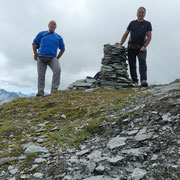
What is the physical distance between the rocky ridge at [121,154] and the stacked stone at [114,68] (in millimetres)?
8173

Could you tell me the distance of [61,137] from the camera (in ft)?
18.4

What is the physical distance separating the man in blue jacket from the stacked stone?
371cm

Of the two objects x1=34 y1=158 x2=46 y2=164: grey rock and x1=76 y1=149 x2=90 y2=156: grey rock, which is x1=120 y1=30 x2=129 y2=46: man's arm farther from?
x1=34 y1=158 x2=46 y2=164: grey rock

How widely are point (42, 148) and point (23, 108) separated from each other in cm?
515

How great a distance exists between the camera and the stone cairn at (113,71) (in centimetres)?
1393

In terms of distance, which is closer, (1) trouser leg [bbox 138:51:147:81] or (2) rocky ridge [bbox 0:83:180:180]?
(2) rocky ridge [bbox 0:83:180:180]

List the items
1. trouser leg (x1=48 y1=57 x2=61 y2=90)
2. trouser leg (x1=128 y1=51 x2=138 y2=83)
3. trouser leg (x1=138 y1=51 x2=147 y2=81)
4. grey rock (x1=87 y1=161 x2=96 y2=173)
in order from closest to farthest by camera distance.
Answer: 1. grey rock (x1=87 y1=161 x2=96 y2=173)
2. trouser leg (x1=48 y1=57 x2=61 y2=90)
3. trouser leg (x1=138 y1=51 x2=147 y2=81)
4. trouser leg (x1=128 y1=51 x2=138 y2=83)

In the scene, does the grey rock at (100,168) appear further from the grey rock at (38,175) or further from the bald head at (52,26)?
the bald head at (52,26)

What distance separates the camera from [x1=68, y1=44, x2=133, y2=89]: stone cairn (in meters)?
13.9

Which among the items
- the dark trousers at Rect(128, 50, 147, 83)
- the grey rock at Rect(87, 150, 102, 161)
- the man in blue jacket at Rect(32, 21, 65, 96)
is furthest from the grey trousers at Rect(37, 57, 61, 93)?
the grey rock at Rect(87, 150, 102, 161)

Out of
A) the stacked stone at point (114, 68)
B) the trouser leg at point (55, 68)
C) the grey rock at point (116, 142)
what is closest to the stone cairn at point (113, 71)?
the stacked stone at point (114, 68)

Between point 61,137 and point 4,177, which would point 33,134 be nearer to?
point 61,137

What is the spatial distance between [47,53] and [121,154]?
31.7ft

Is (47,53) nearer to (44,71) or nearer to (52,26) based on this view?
(44,71)
